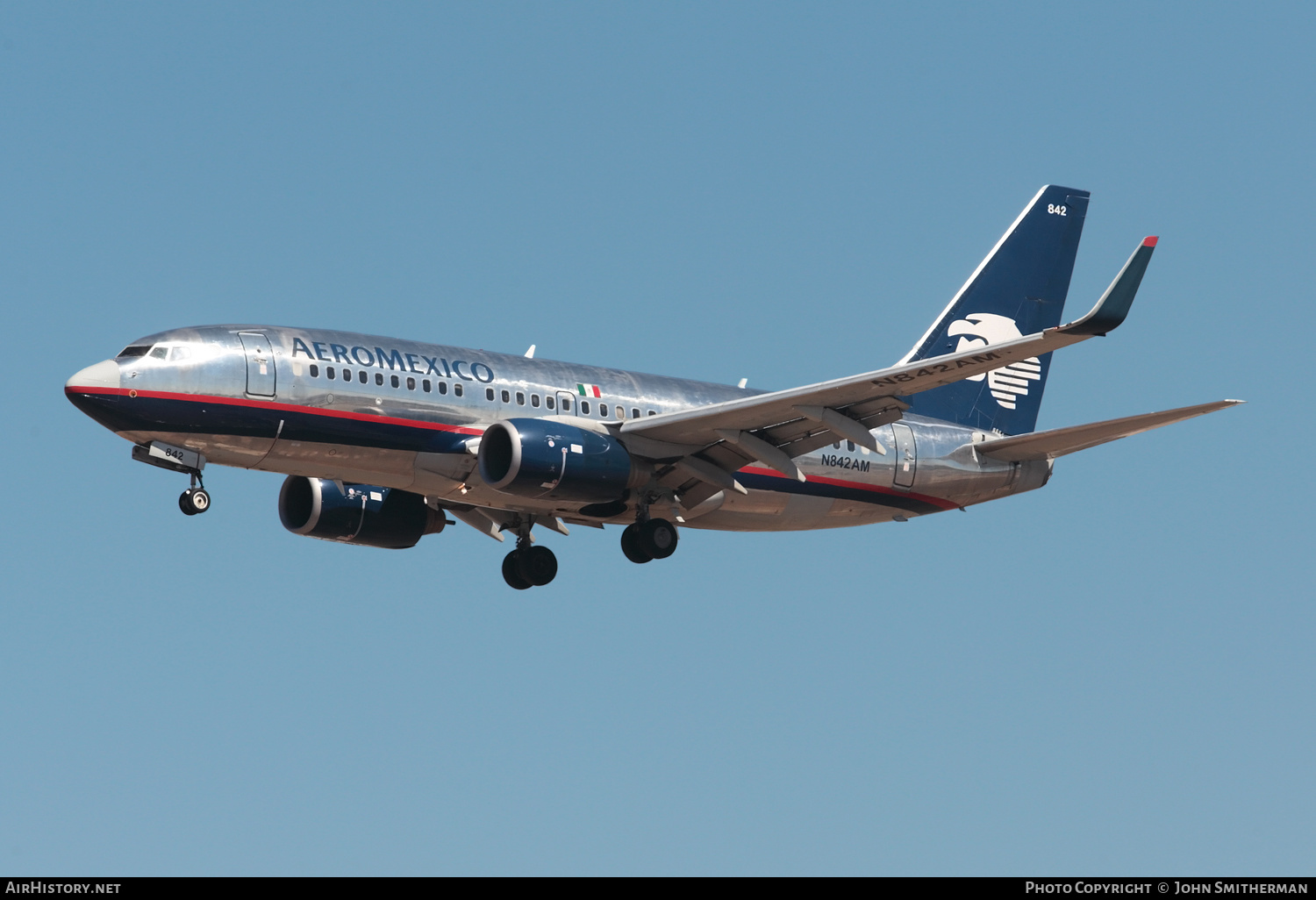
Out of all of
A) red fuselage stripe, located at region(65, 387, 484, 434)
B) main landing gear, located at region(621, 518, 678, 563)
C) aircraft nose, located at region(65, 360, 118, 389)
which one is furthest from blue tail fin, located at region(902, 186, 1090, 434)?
aircraft nose, located at region(65, 360, 118, 389)

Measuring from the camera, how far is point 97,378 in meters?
34.6

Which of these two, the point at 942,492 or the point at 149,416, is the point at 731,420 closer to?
the point at 942,492

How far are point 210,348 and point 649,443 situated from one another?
31.2 ft

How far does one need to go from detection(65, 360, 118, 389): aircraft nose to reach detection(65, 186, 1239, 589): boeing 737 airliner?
0.14 feet

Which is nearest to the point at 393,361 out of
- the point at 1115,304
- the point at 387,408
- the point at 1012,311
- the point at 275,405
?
the point at 387,408

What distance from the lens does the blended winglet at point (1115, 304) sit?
30.8m

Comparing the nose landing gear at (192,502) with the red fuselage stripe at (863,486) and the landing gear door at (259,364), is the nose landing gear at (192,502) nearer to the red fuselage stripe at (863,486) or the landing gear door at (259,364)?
the landing gear door at (259,364)

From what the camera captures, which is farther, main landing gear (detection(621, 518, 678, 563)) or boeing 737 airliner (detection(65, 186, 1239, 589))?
main landing gear (detection(621, 518, 678, 563))

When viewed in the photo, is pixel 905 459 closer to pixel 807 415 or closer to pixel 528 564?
pixel 807 415

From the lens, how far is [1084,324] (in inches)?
1218

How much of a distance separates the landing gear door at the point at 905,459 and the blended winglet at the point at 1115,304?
38.4 feet

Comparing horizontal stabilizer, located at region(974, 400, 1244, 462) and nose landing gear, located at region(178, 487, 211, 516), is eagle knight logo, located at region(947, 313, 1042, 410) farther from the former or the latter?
nose landing gear, located at region(178, 487, 211, 516)

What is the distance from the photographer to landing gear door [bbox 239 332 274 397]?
35406mm

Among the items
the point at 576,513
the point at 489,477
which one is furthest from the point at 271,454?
the point at 576,513
